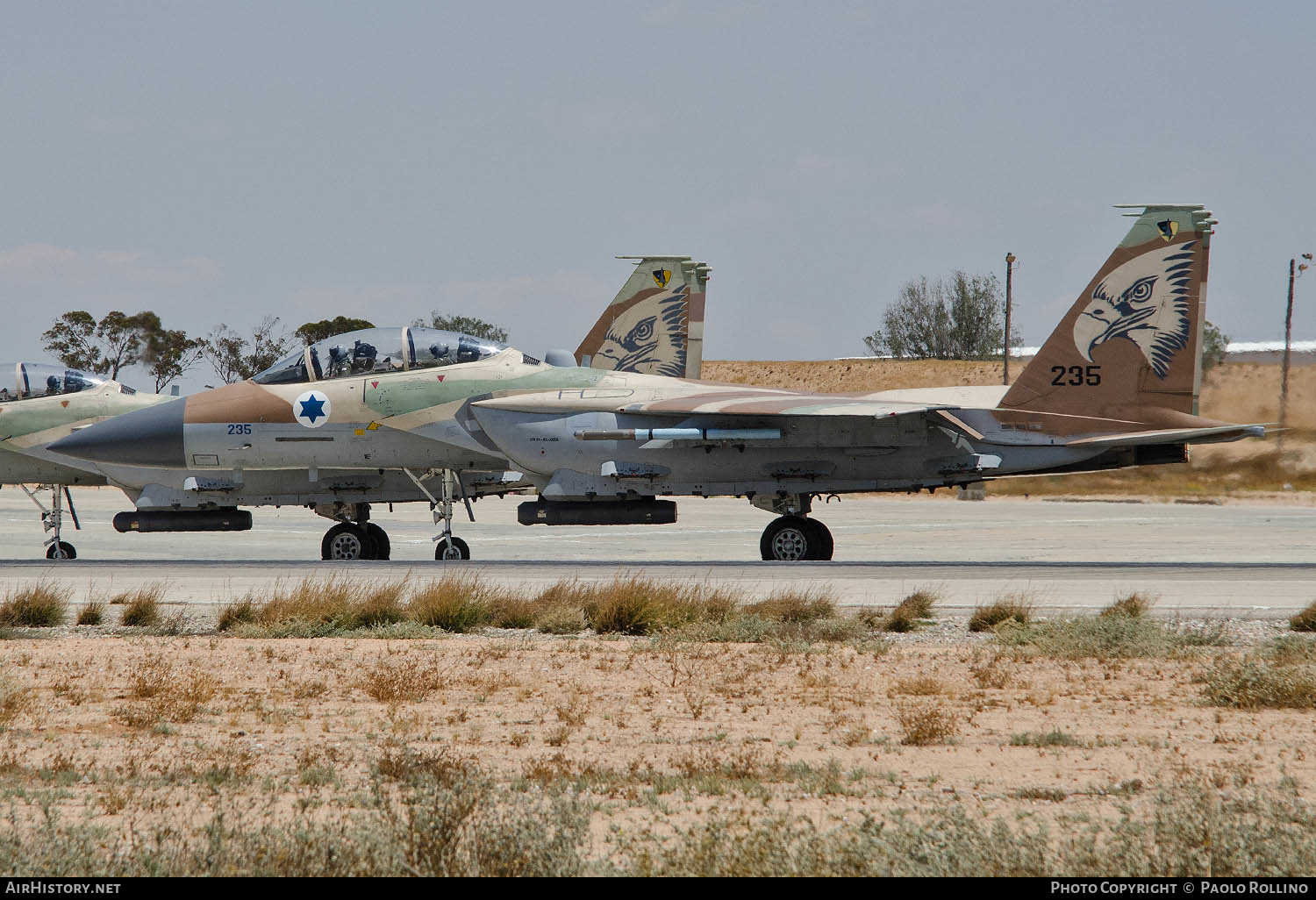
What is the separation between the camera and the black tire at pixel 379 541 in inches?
818

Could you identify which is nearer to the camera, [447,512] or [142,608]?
[142,608]

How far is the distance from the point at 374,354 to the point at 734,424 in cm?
564

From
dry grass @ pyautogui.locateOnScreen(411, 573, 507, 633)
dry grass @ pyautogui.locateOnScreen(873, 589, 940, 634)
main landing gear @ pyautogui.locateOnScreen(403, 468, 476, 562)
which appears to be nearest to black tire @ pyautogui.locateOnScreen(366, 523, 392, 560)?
main landing gear @ pyautogui.locateOnScreen(403, 468, 476, 562)

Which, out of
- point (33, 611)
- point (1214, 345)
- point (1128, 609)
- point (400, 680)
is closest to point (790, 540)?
point (1128, 609)

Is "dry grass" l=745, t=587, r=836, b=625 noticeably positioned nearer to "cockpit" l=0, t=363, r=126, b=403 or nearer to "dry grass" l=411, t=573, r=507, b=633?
"dry grass" l=411, t=573, r=507, b=633

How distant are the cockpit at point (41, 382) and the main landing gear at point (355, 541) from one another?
417 cm

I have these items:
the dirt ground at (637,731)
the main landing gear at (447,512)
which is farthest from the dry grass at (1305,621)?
the main landing gear at (447,512)

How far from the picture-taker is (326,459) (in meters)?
19.5

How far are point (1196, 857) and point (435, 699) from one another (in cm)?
540

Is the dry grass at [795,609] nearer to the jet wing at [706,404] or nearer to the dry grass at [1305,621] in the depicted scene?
the dry grass at [1305,621]

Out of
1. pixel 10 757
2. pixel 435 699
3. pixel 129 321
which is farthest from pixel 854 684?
pixel 129 321

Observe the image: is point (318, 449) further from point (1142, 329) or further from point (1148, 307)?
point (1148, 307)

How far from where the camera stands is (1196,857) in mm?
4969

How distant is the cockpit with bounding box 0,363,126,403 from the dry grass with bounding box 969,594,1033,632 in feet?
48.4
